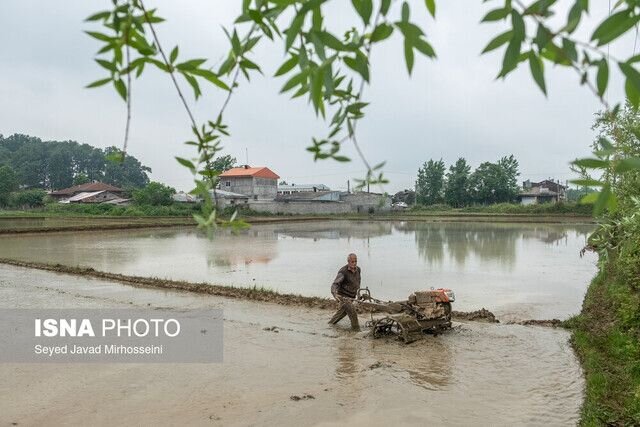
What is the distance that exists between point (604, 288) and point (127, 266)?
13.7 meters

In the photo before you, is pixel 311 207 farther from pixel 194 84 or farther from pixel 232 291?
pixel 194 84

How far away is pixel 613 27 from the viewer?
1.03 m

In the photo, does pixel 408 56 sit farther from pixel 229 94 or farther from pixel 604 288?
pixel 604 288

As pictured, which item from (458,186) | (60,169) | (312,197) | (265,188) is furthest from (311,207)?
(60,169)

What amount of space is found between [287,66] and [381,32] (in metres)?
0.24

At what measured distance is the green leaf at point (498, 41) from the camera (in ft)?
3.52

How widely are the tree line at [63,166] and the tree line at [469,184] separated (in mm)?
40487

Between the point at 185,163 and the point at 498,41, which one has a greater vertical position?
the point at 498,41

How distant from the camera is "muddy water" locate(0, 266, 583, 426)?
5.29m

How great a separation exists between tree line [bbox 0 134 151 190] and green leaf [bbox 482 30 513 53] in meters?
76.5

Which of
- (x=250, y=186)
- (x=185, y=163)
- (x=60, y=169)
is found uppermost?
(x=60, y=169)

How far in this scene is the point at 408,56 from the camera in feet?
3.75

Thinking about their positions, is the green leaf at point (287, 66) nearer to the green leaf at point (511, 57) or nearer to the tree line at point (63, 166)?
the green leaf at point (511, 57)

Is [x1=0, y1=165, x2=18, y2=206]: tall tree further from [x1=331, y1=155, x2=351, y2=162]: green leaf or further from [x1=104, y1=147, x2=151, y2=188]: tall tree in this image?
[x1=331, y1=155, x2=351, y2=162]: green leaf
